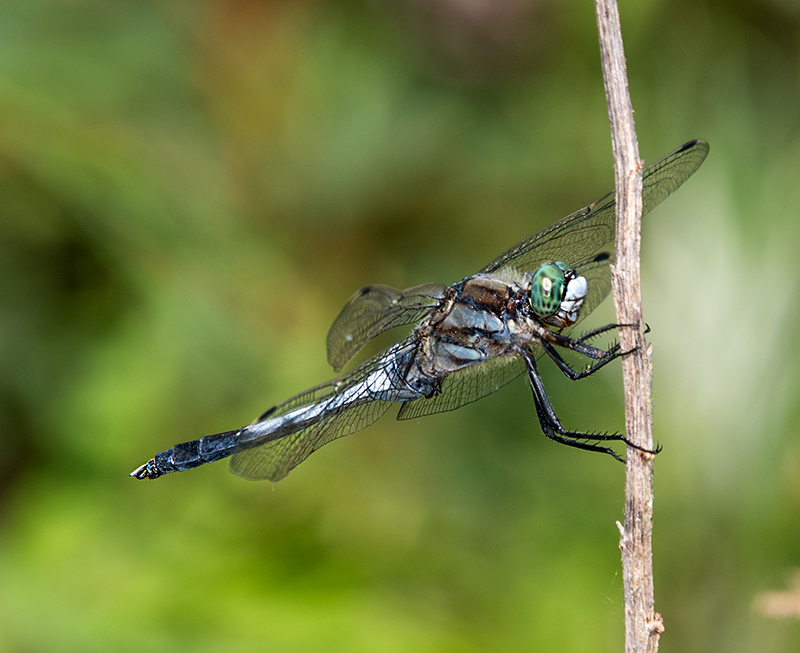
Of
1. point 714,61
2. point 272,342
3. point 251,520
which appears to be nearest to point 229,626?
point 251,520

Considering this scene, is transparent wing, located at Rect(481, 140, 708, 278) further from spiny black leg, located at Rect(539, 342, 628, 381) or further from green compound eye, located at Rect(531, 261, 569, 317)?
spiny black leg, located at Rect(539, 342, 628, 381)

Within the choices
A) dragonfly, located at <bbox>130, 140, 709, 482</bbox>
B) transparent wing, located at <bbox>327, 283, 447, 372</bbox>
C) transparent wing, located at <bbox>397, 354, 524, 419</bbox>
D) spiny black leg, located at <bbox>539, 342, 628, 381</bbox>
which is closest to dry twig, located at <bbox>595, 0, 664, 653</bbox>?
spiny black leg, located at <bbox>539, 342, 628, 381</bbox>

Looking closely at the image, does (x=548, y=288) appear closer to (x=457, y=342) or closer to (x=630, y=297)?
(x=457, y=342)

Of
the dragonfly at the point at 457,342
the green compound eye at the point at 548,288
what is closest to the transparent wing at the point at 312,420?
the dragonfly at the point at 457,342

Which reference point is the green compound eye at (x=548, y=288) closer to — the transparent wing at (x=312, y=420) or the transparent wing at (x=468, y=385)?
the transparent wing at (x=468, y=385)

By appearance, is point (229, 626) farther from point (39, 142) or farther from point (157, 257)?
point (39, 142)

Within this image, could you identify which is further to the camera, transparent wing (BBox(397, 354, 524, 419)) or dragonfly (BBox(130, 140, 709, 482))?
A: transparent wing (BBox(397, 354, 524, 419))

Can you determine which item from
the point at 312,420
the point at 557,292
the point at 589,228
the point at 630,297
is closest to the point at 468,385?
the point at 557,292
